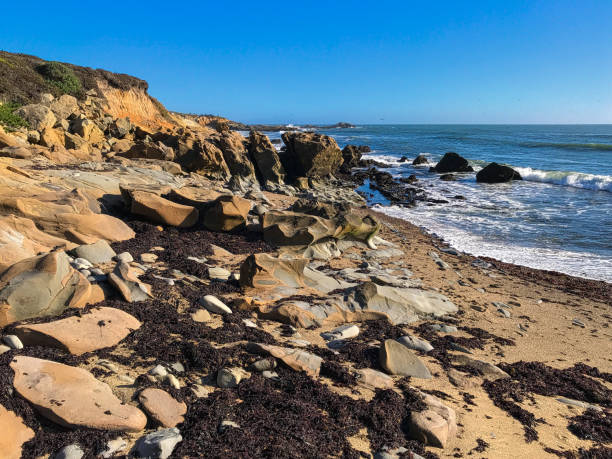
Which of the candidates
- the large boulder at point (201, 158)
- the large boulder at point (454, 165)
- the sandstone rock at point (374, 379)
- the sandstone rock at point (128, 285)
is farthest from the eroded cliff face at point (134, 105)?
the sandstone rock at point (374, 379)

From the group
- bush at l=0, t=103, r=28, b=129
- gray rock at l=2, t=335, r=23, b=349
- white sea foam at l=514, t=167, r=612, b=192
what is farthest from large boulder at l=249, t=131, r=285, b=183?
white sea foam at l=514, t=167, r=612, b=192

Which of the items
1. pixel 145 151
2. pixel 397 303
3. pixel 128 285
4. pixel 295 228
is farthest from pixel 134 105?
pixel 397 303

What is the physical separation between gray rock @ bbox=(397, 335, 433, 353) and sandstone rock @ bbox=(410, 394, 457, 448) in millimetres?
1537

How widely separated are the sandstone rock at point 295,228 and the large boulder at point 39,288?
17.8ft

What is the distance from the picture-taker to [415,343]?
233 inches

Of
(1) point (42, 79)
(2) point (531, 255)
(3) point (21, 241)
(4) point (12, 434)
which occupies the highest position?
(1) point (42, 79)

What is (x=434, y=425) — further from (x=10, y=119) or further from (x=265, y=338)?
(x=10, y=119)

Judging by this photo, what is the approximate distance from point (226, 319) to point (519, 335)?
16.7 ft

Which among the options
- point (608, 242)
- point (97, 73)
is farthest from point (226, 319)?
point (97, 73)

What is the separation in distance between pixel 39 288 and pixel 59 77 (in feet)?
86.4

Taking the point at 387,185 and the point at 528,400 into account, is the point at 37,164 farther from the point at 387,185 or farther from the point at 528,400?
the point at 387,185

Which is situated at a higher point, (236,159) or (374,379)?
(236,159)

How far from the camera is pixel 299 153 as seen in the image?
22.7 m

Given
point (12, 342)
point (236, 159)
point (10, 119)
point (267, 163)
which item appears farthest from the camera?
point (267, 163)
